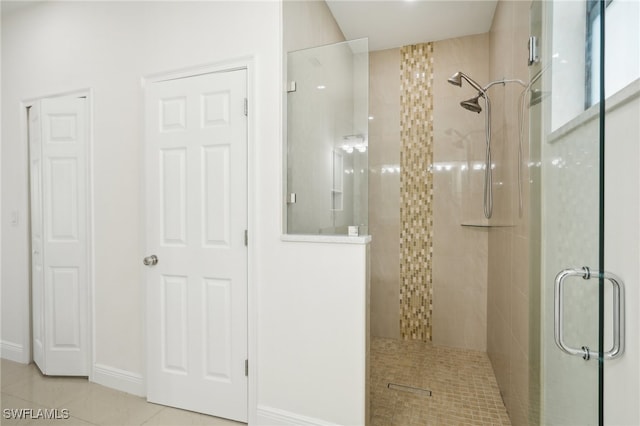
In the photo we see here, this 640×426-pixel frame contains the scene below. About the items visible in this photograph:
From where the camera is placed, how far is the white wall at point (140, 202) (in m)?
1.80

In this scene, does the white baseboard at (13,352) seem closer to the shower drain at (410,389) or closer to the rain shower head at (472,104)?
the shower drain at (410,389)

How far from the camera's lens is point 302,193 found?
1.96 m

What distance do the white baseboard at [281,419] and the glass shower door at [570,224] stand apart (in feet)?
3.53

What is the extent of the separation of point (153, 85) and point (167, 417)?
2.08m

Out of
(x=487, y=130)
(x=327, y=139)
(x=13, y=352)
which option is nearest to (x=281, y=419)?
(x=327, y=139)

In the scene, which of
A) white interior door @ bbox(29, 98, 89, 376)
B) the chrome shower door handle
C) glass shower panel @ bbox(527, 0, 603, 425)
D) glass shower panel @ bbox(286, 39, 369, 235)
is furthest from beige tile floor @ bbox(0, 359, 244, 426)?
the chrome shower door handle

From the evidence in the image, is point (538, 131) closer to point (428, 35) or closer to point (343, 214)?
point (343, 214)

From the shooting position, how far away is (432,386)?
7.74ft

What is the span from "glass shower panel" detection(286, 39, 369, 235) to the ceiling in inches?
40.0

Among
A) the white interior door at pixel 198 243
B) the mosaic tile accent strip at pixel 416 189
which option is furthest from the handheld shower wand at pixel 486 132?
the white interior door at pixel 198 243

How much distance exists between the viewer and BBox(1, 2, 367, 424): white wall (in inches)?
70.7

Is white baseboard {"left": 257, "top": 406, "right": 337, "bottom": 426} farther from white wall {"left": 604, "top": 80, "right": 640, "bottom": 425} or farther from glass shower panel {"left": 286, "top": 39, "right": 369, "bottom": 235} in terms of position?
white wall {"left": 604, "top": 80, "right": 640, "bottom": 425}

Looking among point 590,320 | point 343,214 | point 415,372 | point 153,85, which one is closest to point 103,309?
point 153,85

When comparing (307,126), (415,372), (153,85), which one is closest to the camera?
(307,126)
